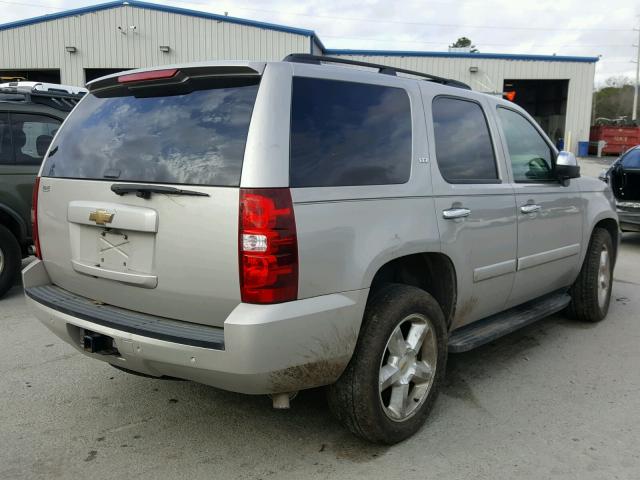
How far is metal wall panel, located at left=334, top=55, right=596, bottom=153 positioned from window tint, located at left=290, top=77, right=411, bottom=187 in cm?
2507

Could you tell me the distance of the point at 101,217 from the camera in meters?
2.81

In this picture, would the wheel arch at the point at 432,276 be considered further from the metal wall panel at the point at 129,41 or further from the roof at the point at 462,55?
the roof at the point at 462,55

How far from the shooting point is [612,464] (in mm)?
2924

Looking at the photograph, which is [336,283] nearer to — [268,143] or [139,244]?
[268,143]

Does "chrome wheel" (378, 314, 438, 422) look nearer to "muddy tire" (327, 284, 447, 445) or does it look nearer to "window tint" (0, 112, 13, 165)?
"muddy tire" (327, 284, 447, 445)

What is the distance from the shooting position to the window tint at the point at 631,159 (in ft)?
29.9

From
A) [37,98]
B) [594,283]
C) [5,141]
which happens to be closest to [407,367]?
[594,283]

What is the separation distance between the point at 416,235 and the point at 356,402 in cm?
90

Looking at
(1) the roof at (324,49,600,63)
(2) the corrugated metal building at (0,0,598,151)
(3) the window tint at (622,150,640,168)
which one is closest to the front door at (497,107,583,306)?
(3) the window tint at (622,150,640,168)

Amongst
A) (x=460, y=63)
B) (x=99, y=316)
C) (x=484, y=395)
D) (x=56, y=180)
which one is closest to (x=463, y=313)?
(x=484, y=395)

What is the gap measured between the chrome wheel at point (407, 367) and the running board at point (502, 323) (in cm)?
27

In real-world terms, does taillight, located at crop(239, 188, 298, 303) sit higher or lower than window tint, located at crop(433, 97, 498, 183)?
lower

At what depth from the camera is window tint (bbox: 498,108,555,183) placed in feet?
13.5

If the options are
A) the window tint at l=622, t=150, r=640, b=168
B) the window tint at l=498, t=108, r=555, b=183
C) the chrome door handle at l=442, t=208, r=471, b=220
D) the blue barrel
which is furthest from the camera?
the blue barrel
